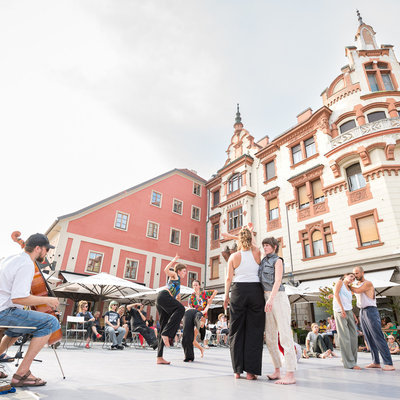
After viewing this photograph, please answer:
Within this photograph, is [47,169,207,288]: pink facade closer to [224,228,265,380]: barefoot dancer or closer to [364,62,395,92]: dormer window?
[364,62,395,92]: dormer window

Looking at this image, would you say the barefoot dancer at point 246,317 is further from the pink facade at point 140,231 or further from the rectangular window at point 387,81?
the rectangular window at point 387,81

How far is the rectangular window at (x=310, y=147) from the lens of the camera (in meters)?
20.4

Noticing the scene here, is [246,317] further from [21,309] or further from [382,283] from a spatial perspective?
[382,283]

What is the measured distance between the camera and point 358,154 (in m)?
16.9

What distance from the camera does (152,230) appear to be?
24.9m

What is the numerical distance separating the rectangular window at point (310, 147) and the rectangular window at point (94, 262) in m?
17.7

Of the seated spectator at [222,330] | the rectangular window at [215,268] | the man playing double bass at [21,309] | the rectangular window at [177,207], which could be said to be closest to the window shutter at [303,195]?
the rectangular window at [215,268]

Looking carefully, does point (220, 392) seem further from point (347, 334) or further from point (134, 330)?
point (134, 330)

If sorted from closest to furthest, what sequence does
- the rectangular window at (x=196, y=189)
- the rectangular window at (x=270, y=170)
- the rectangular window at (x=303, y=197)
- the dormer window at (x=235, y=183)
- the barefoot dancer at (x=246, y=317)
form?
1. the barefoot dancer at (x=246, y=317)
2. the rectangular window at (x=303, y=197)
3. the rectangular window at (x=270, y=170)
4. the dormer window at (x=235, y=183)
5. the rectangular window at (x=196, y=189)

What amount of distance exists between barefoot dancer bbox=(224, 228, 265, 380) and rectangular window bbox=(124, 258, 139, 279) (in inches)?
777

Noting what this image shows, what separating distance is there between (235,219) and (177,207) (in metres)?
6.33

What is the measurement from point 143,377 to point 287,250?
17.5m

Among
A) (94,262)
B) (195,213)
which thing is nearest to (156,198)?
(195,213)

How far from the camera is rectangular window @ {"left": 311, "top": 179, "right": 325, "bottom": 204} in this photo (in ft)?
61.8
